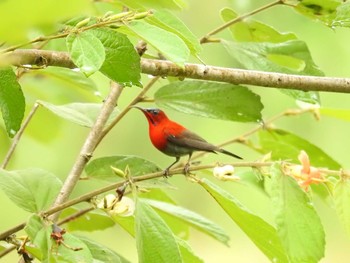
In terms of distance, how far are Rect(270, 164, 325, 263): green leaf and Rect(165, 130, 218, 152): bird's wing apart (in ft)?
1.11

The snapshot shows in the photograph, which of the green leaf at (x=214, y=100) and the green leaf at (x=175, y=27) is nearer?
the green leaf at (x=175, y=27)

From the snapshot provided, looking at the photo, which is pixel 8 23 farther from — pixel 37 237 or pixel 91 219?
pixel 91 219

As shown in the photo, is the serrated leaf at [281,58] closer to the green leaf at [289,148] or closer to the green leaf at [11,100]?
the green leaf at [289,148]

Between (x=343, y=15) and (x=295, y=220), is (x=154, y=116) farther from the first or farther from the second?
(x=295, y=220)

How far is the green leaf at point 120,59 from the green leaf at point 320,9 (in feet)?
1.11

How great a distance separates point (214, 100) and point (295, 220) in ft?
0.92

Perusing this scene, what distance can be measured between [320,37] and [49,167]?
4.68 feet

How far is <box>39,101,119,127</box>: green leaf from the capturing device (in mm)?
910

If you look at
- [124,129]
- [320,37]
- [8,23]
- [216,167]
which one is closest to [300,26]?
[320,37]

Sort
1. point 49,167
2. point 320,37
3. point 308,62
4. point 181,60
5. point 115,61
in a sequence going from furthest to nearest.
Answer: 1. point 320,37
2. point 49,167
3. point 308,62
4. point 115,61
5. point 181,60

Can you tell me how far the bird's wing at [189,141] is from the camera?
1.03 m

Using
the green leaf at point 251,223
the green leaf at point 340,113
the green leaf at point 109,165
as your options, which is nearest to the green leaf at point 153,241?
the green leaf at point 251,223

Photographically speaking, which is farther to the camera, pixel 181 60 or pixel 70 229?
pixel 70 229

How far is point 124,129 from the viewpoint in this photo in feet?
12.7
